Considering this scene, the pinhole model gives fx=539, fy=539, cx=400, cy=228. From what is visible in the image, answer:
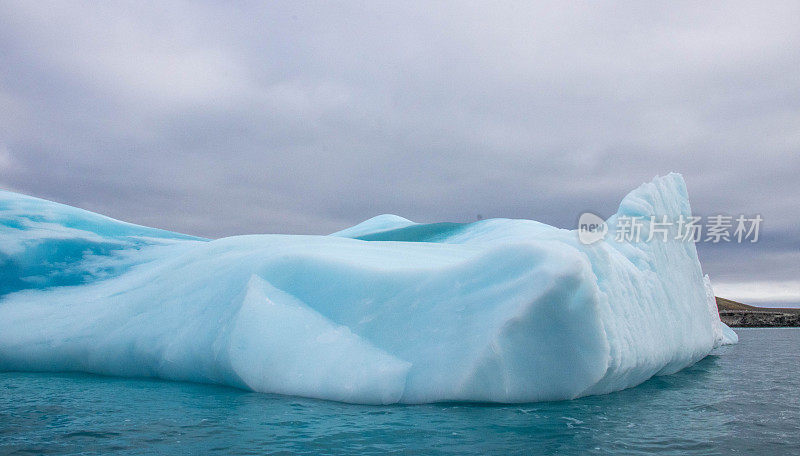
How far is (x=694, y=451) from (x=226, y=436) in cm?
394

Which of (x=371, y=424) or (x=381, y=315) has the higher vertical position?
(x=381, y=315)

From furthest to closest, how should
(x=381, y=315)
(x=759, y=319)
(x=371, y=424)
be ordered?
(x=759, y=319) → (x=381, y=315) → (x=371, y=424)

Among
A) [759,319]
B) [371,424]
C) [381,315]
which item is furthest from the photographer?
[759,319]

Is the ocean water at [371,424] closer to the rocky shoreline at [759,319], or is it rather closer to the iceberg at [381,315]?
the iceberg at [381,315]

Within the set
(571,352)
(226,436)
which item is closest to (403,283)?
(571,352)

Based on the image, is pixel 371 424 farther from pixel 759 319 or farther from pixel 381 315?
pixel 759 319

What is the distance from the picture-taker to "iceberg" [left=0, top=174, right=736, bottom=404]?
5.99 metres

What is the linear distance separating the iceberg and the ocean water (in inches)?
13.5

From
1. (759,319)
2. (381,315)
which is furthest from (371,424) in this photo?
(759,319)

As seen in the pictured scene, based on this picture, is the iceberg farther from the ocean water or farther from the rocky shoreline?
the rocky shoreline

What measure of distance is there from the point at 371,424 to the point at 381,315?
1.99m

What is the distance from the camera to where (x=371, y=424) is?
5.18 m

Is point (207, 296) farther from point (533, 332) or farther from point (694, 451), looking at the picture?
point (694, 451)

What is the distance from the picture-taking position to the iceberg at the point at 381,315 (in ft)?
19.7
